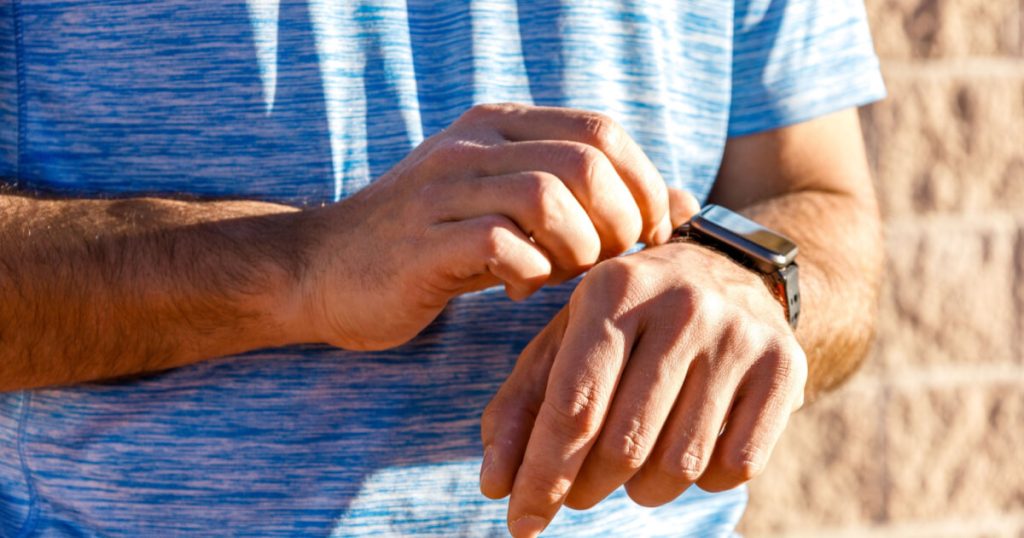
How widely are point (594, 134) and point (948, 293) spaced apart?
1411mm

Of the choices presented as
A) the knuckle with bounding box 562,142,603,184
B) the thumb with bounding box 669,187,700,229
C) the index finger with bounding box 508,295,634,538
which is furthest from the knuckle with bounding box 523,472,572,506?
the thumb with bounding box 669,187,700,229

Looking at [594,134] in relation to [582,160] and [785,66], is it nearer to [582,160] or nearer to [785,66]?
[582,160]

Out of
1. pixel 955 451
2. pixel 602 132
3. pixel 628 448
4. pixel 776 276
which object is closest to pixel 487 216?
pixel 602 132

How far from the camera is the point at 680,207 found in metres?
1.13

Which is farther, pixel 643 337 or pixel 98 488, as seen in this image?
pixel 98 488

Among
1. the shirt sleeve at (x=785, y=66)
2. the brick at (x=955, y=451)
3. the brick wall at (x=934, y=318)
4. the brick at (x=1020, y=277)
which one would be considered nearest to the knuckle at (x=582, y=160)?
the shirt sleeve at (x=785, y=66)

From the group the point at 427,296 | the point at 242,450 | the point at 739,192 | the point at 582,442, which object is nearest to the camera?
the point at 582,442

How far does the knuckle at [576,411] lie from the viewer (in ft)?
2.79

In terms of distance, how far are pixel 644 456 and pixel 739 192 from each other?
68 centimetres

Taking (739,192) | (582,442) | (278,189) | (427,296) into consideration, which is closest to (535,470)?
(582,442)

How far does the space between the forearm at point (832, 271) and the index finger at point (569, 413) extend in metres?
0.45

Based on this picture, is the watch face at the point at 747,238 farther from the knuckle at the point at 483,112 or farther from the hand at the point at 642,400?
the knuckle at the point at 483,112

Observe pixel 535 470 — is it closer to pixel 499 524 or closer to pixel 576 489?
pixel 576 489

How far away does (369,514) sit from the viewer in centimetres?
118
